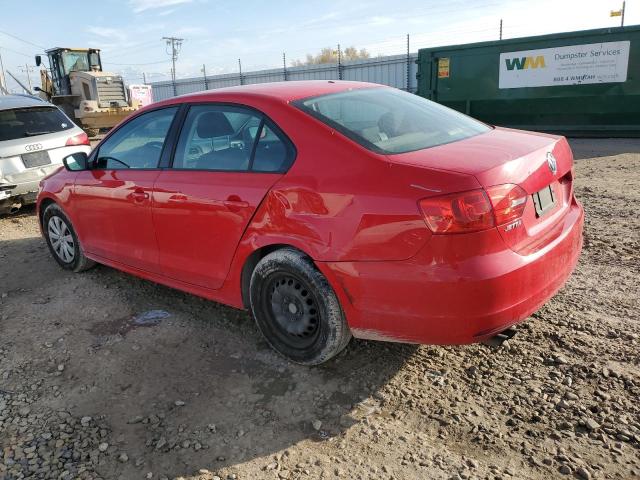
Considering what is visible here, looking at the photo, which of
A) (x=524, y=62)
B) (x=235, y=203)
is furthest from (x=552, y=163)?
(x=524, y=62)

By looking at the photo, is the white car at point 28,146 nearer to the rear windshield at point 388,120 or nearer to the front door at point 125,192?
the front door at point 125,192

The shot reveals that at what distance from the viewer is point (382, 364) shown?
3223 millimetres

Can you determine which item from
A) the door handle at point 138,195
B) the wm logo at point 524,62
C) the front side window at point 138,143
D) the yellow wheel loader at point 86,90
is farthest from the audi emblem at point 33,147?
the yellow wheel loader at point 86,90

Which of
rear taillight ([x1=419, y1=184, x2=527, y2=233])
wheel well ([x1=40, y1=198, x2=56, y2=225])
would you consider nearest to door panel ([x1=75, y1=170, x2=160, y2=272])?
wheel well ([x1=40, y1=198, x2=56, y2=225])

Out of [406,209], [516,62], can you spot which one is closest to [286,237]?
[406,209]

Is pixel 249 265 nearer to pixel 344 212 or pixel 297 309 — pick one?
pixel 297 309

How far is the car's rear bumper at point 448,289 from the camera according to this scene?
244 cm

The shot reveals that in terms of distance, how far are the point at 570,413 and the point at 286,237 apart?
173 cm

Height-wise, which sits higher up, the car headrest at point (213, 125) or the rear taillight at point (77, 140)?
the car headrest at point (213, 125)

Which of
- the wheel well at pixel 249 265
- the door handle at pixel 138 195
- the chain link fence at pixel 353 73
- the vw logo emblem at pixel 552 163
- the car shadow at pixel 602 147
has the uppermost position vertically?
the chain link fence at pixel 353 73

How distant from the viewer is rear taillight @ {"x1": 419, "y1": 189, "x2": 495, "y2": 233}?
7.91 ft

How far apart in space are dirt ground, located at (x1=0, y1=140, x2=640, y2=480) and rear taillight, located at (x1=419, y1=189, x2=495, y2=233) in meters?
1.01

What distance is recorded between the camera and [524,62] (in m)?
12.5

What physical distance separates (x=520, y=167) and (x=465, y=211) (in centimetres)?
47
